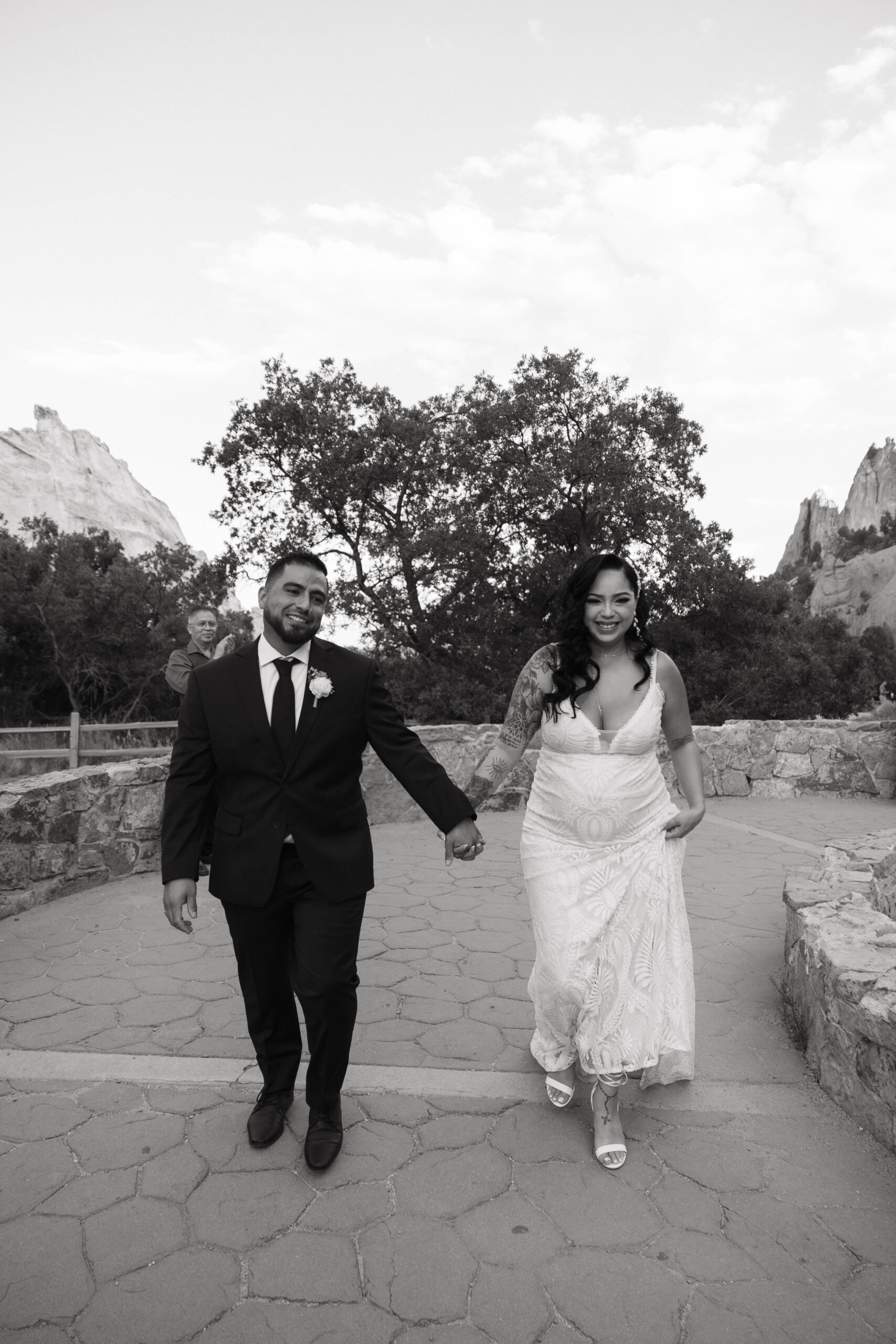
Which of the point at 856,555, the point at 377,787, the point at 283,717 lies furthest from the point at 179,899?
the point at 856,555

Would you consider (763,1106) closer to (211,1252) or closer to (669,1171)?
(669,1171)

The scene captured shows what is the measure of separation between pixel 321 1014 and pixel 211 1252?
652 mm

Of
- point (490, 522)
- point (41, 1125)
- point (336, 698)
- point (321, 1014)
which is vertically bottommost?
point (41, 1125)

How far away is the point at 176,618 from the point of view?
1055 inches

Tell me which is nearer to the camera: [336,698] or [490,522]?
[336,698]

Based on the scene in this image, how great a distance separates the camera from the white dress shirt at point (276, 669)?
2.75m

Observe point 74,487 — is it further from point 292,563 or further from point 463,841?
point 463,841

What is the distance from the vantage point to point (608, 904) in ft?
9.39

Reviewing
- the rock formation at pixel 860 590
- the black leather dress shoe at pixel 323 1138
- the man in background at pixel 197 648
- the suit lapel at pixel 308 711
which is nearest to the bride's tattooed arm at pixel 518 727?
the suit lapel at pixel 308 711

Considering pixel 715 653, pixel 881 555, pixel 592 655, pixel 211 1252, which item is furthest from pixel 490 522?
pixel 881 555

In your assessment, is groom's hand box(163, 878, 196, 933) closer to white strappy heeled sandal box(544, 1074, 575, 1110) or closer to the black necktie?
the black necktie

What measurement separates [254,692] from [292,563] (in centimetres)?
43

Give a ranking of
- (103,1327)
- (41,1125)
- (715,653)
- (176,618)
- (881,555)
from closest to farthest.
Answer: (103,1327) < (41,1125) < (715,653) < (176,618) < (881,555)

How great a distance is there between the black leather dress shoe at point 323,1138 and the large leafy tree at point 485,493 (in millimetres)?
15600
